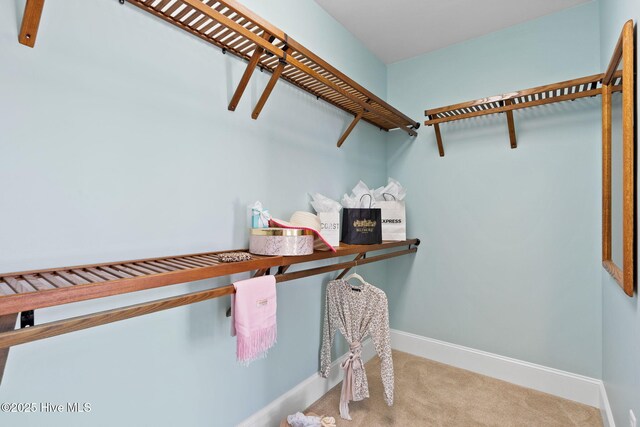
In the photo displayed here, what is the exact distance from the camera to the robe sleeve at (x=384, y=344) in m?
1.58

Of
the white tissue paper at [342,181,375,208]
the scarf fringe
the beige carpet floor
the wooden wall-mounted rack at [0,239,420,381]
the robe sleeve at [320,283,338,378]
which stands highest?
the white tissue paper at [342,181,375,208]

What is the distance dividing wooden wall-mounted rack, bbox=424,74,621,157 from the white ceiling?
495 millimetres

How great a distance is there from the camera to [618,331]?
1263 millimetres

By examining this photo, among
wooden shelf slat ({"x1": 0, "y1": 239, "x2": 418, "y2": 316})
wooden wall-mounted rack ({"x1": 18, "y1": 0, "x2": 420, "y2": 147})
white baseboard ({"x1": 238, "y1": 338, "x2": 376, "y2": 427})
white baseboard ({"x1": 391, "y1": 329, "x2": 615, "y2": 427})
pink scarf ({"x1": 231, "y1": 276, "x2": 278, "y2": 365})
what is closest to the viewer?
wooden shelf slat ({"x1": 0, "y1": 239, "x2": 418, "y2": 316})

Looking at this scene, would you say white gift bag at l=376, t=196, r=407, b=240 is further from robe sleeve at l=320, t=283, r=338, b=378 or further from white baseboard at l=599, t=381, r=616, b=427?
white baseboard at l=599, t=381, r=616, b=427

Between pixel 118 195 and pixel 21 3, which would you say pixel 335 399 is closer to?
pixel 118 195

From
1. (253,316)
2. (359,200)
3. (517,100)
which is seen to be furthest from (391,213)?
(253,316)

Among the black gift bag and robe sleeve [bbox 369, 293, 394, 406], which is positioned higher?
the black gift bag

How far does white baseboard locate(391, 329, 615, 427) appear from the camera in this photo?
169cm

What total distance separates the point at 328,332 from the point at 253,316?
78 cm

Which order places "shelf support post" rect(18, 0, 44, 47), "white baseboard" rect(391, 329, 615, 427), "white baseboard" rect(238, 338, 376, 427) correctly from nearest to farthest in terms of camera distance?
"shelf support post" rect(18, 0, 44, 47), "white baseboard" rect(238, 338, 376, 427), "white baseboard" rect(391, 329, 615, 427)

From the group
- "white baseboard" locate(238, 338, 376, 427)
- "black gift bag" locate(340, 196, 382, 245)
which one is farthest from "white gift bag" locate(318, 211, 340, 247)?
"white baseboard" locate(238, 338, 376, 427)

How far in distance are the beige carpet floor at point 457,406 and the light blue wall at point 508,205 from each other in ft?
0.70

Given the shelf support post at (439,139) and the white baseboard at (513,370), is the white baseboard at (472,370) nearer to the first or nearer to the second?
the white baseboard at (513,370)
